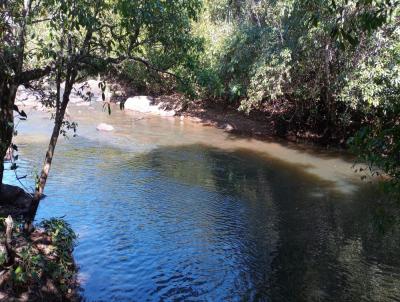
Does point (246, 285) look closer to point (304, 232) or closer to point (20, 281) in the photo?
point (304, 232)

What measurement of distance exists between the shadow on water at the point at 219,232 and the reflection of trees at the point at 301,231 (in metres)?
0.03

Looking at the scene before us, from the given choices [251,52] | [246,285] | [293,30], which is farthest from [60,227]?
[251,52]

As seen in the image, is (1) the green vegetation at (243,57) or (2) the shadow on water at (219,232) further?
(2) the shadow on water at (219,232)

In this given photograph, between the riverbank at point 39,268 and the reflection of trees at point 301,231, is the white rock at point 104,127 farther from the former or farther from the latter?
the riverbank at point 39,268

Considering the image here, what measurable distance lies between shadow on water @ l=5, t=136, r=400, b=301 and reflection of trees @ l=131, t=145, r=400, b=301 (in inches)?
1.2

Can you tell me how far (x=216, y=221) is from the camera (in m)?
11.8

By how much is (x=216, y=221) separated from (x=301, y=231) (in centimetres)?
218

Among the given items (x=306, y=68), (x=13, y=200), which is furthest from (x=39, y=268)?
(x=306, y=68)

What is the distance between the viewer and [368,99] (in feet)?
49.5

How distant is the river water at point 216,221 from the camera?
27.9 ft

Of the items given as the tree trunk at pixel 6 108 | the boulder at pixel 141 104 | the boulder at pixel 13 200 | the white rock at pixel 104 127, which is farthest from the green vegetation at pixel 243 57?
the white rock at pixel 104 127

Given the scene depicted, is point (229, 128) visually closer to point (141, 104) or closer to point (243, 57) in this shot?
point (243, 57)

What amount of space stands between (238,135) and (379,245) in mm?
13731

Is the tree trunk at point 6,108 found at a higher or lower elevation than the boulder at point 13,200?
higher
